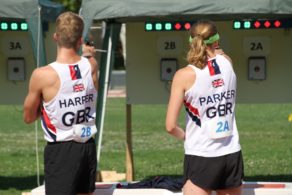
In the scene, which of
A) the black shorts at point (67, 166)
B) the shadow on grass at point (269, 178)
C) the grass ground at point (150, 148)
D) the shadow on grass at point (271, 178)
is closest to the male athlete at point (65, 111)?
the black shorts at point (67, 166)

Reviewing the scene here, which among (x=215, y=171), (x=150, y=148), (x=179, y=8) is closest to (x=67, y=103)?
(x=215, y=171)

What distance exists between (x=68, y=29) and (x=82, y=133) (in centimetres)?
69

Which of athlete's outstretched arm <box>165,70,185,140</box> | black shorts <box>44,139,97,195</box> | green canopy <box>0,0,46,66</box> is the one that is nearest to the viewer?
athlete's outstretched arm <box>165,70,185,140</box>

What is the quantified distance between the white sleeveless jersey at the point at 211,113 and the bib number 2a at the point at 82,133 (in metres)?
0.65

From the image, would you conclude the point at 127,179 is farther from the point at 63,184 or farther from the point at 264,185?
the point at 63,184

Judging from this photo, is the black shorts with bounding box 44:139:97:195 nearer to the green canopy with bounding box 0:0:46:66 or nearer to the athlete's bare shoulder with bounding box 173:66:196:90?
the athlete's bare shoulder with bounding box 173:66:196:90

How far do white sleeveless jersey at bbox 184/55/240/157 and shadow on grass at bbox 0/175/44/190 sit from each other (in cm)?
500

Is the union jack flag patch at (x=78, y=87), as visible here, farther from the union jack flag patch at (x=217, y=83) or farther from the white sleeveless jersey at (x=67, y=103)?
the union jack flag patch at (x=217, y=83)

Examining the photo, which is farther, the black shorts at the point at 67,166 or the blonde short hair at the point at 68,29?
the black shorts at the point at 67,166

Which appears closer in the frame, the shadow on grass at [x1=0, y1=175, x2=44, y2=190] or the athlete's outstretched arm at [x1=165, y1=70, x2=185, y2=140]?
the athlete's outstretched arm at [x1=165, y1=70, x2=185, y2=140]

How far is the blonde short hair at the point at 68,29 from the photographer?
5.27m

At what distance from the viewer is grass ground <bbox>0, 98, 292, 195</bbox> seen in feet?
36.7

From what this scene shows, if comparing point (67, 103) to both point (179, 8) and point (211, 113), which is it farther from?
point (179, 8)

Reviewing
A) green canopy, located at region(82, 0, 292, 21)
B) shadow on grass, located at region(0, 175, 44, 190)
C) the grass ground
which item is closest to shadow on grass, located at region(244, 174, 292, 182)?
the grass ground
